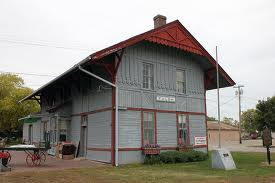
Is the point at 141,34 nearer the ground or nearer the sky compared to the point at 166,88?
nearer the sky

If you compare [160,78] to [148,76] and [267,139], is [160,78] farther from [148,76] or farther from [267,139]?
[267,139]

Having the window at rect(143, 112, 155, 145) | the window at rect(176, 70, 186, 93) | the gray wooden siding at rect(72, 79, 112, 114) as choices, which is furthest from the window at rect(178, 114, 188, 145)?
the gray wooden siding at rect(72, 79, 112, 114)

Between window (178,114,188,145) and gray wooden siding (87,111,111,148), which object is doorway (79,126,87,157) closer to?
gray wooden siding (87,111,111,148)

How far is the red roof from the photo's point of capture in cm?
1763

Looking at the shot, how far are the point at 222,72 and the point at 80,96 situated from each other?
9.64 metres

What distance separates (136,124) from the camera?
18.9m

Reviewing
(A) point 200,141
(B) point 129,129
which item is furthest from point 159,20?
(A) point 200,141

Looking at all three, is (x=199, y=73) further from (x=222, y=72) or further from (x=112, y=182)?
(x=112, y=182)

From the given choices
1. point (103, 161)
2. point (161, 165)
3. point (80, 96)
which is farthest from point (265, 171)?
point (80, 96)

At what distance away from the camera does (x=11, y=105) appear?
46.6m

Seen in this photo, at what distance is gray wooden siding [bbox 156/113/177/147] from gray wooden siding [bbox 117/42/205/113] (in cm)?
55

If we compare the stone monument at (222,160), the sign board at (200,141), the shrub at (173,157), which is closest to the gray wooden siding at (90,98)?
the shrub at (173,157)

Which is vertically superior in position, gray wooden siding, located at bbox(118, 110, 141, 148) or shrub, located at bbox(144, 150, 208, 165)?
gray wooden siding, located at bbox(118, 110, 141, 148)

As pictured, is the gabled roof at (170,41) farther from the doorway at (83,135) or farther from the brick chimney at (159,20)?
the doorway at (83,135)
